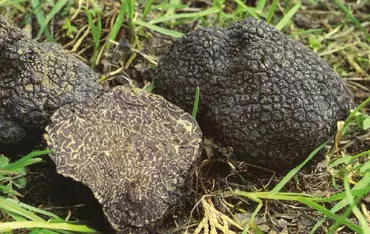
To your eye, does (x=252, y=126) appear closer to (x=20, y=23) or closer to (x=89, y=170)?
(x=89, y=170)

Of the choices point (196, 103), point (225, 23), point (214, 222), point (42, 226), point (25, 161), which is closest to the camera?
point (42, 226)

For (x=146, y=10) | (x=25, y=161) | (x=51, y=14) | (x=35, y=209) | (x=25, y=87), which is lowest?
(x=35, y=209)

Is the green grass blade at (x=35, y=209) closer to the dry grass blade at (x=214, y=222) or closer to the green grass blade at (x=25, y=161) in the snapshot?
the green grass blade at (x=25, y=161)

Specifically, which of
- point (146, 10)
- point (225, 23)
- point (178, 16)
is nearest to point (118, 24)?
point (146, 10)

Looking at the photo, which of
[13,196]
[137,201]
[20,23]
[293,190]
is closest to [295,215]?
[293,190]

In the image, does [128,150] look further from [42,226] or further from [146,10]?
[146,10]

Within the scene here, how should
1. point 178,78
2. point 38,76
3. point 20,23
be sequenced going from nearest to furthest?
point 38,76
point 178,78
point 20,23

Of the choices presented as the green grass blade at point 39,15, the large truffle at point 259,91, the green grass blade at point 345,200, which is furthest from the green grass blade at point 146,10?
the green grass blade at point 345,200
